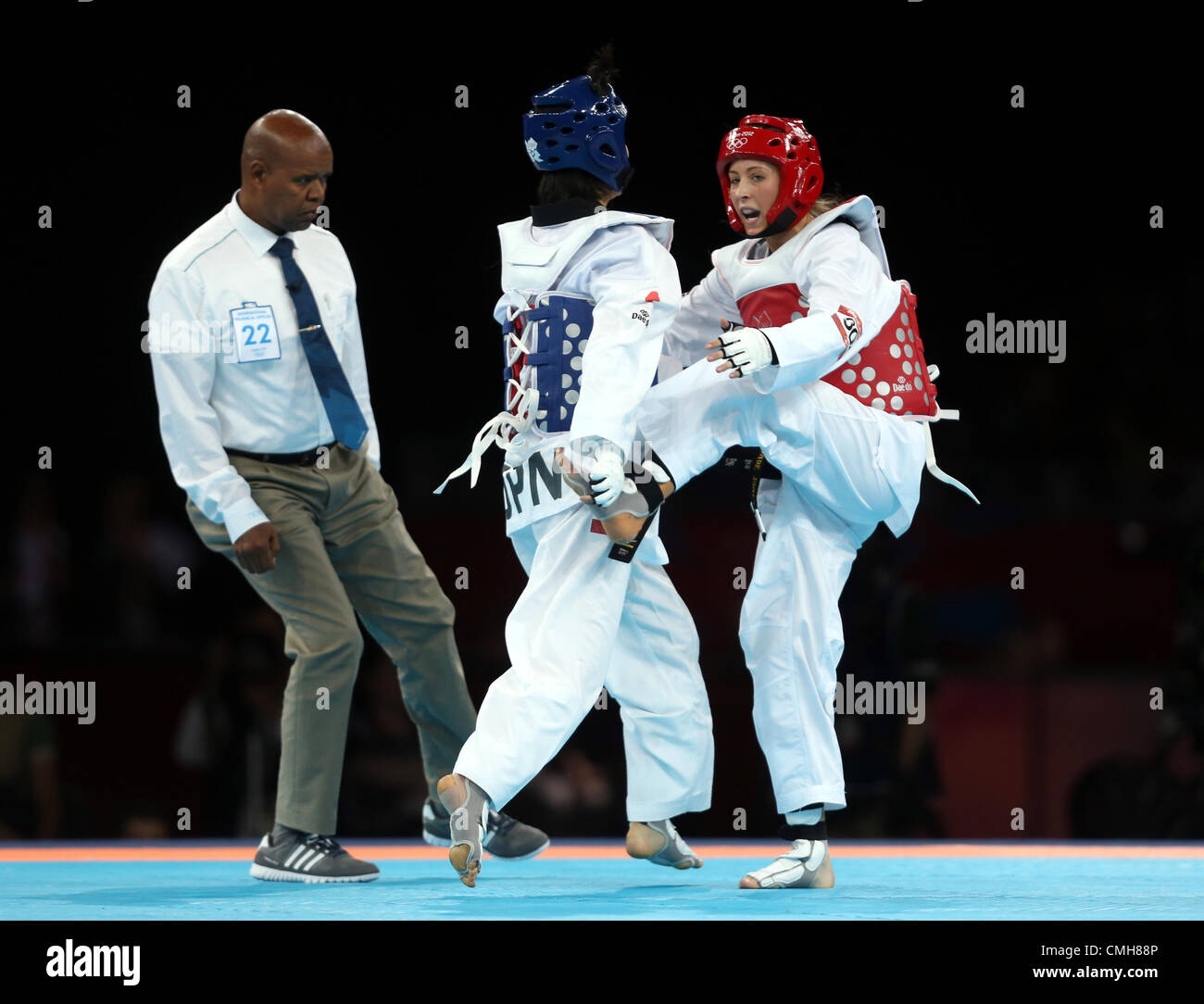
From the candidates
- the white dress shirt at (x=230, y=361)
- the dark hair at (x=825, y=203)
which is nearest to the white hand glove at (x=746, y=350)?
the dark hair at (x=825, y=203)

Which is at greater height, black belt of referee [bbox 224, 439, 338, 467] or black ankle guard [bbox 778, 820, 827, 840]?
black belt of referee [bbox 224, 439, 338, 467]

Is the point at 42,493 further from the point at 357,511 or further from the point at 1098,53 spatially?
the point at 1098,53

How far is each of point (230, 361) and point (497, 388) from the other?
299 cm

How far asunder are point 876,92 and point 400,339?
2.19m

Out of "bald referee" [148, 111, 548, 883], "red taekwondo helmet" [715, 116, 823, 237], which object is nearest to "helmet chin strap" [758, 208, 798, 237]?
"red taekwondo helmet" [715, 116, 823, 237]

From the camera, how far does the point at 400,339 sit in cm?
664

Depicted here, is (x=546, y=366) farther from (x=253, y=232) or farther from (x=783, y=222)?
(x=253, y=232)

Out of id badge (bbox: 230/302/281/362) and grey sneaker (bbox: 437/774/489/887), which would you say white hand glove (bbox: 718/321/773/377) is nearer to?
grey sneaker (bbox: 437/774/489/887)

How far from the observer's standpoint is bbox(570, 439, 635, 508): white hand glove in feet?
10.6

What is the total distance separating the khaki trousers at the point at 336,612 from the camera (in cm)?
375

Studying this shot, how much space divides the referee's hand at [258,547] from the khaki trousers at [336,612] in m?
0.04

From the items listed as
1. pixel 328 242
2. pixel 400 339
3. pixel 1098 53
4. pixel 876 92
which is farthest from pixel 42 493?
pixel 1098 53

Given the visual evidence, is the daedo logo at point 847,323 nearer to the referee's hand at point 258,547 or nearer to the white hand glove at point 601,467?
the white hand glove at point 601,467

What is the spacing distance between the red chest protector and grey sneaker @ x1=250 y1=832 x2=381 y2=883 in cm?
160
